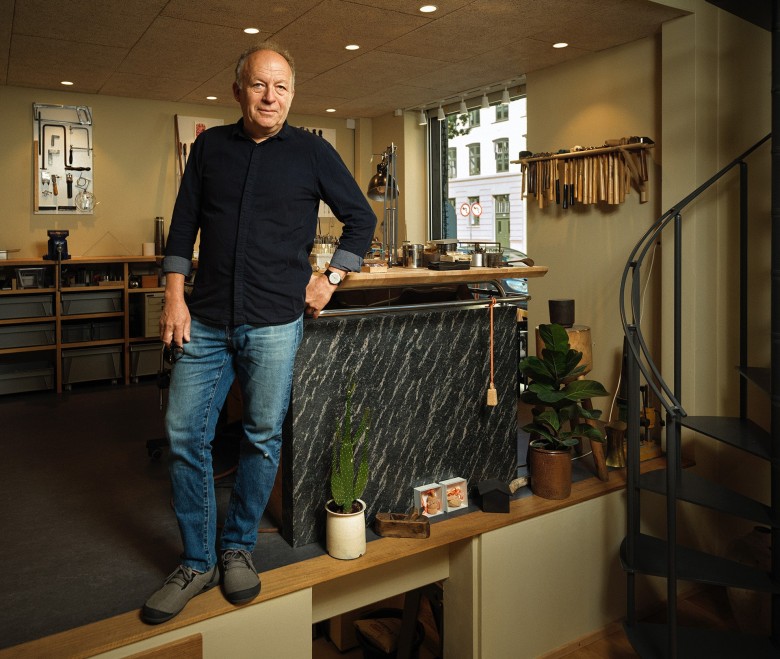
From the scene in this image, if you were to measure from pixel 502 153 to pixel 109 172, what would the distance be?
364 cm

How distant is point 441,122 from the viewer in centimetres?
704

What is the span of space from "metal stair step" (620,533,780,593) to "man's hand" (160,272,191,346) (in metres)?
1.91

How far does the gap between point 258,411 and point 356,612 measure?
203 centimetres

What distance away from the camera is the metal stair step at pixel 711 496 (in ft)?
8.96

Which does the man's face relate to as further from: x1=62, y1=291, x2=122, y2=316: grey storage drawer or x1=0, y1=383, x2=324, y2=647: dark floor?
x1=62, y1=291, x2=122, y2=316: grey storage drawer

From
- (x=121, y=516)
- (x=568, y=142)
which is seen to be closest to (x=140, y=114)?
(x=568, y=142)

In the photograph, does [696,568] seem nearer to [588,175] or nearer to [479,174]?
[588,175]

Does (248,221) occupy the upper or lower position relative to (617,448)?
upper

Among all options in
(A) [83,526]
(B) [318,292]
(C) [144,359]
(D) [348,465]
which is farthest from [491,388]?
(C) [144,359]

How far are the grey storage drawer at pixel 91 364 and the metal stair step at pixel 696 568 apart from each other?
15.8ft

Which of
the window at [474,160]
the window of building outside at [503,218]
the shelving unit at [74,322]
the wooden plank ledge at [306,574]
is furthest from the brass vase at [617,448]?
the shelving unit at [74,322]

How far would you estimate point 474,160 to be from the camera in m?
6.70

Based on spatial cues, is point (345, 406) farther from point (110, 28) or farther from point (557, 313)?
point (110, 28)

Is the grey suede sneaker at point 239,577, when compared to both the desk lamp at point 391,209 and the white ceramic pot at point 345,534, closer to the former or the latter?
the white ceramic pot at point 345,534
